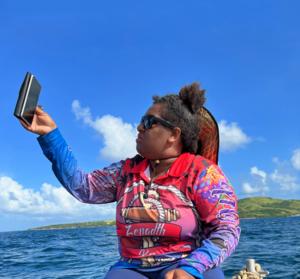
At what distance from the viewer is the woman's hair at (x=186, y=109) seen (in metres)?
3.37

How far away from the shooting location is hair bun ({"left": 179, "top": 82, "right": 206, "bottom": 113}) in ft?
11.1

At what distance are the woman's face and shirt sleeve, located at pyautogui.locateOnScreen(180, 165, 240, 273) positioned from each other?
0.38 m

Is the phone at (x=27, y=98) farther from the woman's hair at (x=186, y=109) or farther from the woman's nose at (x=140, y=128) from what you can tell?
the woman's hair at (x=186, y=109)

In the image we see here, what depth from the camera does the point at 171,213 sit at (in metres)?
3.10

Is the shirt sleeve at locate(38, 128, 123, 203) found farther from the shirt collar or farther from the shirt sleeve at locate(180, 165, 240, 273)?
the shirt sleeve at locate(180, 165, 240, 273)

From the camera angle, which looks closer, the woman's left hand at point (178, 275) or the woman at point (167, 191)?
the woman's left hand at point (178, 275)

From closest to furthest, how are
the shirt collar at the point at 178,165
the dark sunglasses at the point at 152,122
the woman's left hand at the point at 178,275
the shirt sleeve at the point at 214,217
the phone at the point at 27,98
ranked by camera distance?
the woman's left hand at the point at 178,275 → the shirt sleeve at the point at 214,217 → the phone at the point at 27,98 → the shirt collar at the point at 178,165 → the dark sunglasses at the point at 152,122

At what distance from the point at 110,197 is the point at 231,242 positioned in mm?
1130

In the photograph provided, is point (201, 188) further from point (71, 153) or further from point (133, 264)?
point (71, 153)

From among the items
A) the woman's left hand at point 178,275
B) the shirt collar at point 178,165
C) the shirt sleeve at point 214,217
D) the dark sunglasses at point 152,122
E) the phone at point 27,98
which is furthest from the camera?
the dark sunglasses at point 152,122

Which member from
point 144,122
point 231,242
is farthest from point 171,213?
point 144,122

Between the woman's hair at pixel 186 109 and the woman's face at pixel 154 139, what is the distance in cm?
7

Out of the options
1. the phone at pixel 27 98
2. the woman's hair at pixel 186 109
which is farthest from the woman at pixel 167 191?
the phone at pixel 27 98

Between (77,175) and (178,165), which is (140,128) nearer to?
(178,165)
